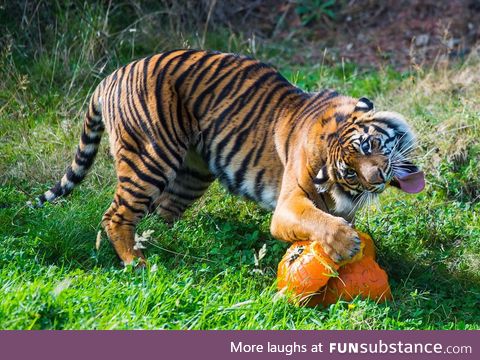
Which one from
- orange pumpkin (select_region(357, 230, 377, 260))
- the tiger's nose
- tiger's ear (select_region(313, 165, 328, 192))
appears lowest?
orange pumpkin (select_region(357, 230, 377, 260))

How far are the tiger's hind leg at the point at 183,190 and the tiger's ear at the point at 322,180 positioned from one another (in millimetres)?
1254

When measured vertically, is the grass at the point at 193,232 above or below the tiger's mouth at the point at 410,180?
below

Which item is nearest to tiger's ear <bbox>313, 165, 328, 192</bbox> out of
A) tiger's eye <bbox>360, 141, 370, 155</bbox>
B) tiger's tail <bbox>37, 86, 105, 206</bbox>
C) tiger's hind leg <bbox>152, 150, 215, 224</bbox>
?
tiger's eye <bbox>360, 141, 370, 155</bbox>

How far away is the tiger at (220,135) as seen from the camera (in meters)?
5.54

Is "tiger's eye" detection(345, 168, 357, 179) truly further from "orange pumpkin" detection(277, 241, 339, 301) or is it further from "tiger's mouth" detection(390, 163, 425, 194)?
"orange pumpkin" detection(277, 241, 339, 301)

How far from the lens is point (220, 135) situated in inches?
239

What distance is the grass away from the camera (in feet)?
15.6

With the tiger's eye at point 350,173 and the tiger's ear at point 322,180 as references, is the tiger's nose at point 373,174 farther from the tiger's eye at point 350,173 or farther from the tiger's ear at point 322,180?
the tiger's ear at point 322,180

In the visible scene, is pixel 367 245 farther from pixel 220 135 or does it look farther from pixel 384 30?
pixel 384 30

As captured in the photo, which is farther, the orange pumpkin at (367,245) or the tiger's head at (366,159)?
A: the orange pumpkin at (367,245)

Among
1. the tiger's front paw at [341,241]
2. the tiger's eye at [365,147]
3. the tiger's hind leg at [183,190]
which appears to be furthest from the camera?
the tiger's hind leg at [183,190]

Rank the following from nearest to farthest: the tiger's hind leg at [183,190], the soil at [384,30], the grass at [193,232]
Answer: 1. the grass at [193,232]
2. the tiger's hind leg at [183,190]
3. the soil at [384,30]

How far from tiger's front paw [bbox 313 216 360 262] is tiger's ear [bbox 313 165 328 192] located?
1.34ft

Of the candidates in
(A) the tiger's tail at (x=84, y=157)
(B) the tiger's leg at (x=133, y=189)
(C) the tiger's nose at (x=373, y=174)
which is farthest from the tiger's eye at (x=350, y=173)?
(A) the tiger's tail at (x=84, y=157)
